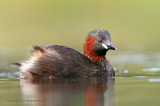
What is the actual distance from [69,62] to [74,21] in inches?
684

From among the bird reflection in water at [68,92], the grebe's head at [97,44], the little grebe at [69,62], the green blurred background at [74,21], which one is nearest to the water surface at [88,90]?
the bird reflection in water at [68,92]

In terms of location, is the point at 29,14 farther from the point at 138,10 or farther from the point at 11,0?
the point at 138,10

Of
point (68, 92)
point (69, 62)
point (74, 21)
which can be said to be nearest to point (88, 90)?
point (68, 92)

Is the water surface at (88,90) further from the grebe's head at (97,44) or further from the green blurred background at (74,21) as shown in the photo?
the green blurred background at (74,21)

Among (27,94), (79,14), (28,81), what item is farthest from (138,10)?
(27,94)

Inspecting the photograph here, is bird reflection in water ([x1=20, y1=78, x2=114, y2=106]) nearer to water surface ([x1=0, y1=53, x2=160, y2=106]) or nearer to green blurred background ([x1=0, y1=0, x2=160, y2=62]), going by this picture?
water surface ([x1=0, y1=53, x2=160, y2=106])

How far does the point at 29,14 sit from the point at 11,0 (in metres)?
2.75

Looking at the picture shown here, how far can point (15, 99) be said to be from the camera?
9.88m

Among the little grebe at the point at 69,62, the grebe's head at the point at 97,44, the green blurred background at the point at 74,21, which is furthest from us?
the green blurred background at the point at 74,21

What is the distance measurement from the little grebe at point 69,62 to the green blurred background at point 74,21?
931cm

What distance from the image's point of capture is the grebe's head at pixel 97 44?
13117 mm

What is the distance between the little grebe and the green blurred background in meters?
9.31

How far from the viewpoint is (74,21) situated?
98.2ft

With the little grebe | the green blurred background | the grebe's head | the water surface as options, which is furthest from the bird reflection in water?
the green blurred background
